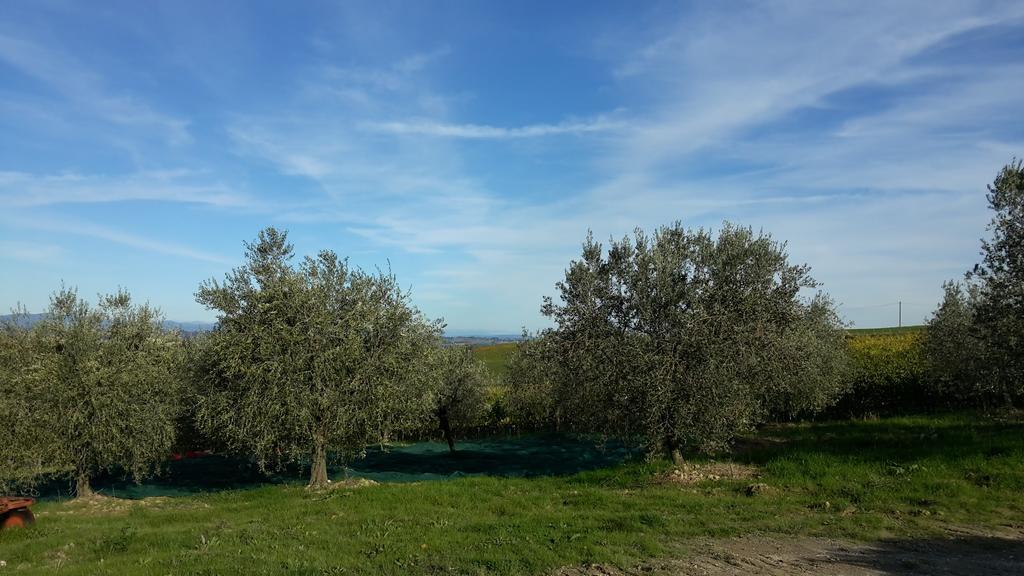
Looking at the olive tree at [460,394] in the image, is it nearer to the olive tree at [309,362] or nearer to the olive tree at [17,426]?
the olive tree at [309,362]

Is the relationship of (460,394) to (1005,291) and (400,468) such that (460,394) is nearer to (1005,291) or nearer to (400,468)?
(400,468)

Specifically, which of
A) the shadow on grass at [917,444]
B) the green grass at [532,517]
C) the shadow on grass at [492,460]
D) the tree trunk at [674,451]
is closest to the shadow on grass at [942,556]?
the green grass at [532,517]

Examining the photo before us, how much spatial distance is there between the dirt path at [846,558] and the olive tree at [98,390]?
19.5m

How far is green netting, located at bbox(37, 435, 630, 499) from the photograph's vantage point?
25.9 m

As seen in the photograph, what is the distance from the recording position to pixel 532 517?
14211 millimetres

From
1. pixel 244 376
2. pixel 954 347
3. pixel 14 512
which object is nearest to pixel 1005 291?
pixel 954 347

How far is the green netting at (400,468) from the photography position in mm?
25859

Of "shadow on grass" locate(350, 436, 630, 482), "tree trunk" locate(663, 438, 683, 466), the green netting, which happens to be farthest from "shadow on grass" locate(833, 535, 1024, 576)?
"shadow on grass" locate(350, 436, 630, 482)

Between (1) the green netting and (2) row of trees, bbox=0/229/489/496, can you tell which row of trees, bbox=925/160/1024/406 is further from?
(2) row of trees, bbox=0/229/489/496

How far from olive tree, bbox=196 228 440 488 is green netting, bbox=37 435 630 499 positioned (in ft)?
11.2

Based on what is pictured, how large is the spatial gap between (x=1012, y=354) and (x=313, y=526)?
21313 mm

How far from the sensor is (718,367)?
61.3ft

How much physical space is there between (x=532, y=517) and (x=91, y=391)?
1746 centimetres

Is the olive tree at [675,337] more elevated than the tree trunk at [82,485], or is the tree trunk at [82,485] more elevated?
the olive tree at [675,337]
